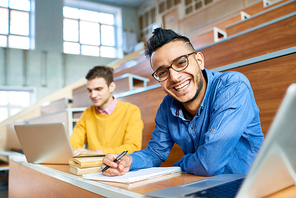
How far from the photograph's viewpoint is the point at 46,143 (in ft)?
3.07

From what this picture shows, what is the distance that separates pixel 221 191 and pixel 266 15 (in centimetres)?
211

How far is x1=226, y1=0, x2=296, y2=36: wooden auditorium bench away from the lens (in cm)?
202

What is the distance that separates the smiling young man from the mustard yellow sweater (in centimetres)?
47

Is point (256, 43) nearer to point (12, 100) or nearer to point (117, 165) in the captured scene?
point (117, 165)

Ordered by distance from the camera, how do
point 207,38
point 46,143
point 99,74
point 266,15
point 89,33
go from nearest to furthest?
point 46,143, point 99,74, point 266,15, point 207,38, point 89,33

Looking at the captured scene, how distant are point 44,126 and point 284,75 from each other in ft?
2.92

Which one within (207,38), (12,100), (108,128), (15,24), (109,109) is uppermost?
(15,24)

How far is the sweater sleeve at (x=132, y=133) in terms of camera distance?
4.13 feet

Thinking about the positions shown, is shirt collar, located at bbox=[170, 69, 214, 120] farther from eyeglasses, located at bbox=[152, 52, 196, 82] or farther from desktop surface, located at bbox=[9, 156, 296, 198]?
desktop surface, located at bbox=[9, 156, 296, 198]

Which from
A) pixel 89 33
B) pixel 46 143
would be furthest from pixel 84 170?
pixel 89 33

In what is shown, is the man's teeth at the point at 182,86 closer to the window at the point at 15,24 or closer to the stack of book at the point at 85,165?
the stack of book at the point at 85,165

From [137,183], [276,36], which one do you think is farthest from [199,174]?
[276,36]

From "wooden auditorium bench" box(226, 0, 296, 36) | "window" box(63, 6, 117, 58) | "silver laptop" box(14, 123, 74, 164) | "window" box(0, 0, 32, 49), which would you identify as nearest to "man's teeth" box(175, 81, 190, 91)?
"silver laptop" box(14, 123, 74, 164)

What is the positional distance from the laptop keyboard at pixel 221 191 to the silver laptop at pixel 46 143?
1.86ft
